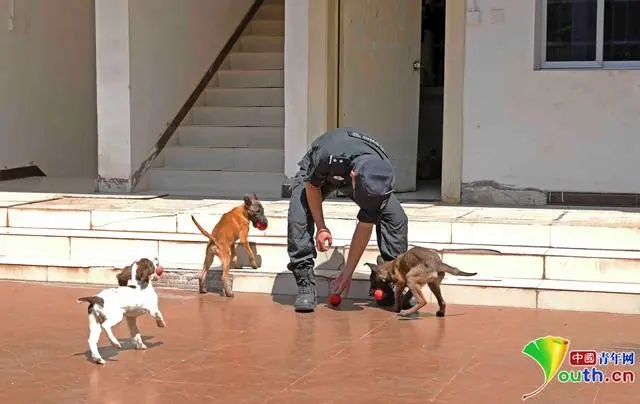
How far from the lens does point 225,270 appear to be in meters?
6.79

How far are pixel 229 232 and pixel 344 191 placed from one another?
95 centimetres

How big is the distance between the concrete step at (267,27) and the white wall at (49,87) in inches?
83.4

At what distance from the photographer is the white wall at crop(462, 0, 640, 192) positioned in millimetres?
8617

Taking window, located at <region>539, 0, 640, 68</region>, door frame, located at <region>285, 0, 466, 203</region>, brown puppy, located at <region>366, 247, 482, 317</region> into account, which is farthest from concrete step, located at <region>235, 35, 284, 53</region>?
brown puppy, located at <region>366, 247, 482, 317</region>

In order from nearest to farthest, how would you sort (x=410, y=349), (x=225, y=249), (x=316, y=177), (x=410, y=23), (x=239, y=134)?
1. (x=410, y=349)
2. (x=316, y=177)
3. (x=225, y=249)
4. (x=410, y=23)
5. (x=239, y=134)

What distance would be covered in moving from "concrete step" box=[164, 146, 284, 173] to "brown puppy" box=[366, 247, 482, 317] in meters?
4.27

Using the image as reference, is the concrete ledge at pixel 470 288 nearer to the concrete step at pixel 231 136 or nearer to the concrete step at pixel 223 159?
the concrete step at pixel 223 159

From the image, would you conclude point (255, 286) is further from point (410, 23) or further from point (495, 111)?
point (410, 23)

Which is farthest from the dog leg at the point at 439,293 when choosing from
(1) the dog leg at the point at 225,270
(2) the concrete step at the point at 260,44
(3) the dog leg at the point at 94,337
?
(2) the concrete step at the point at 260,44

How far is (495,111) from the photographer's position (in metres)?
8.91

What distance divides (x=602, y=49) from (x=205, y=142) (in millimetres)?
4509

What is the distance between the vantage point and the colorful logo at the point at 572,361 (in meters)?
4.82

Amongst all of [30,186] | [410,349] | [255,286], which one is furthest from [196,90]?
[410,349]

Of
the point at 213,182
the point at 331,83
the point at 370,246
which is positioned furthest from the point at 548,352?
the point at 213,182
